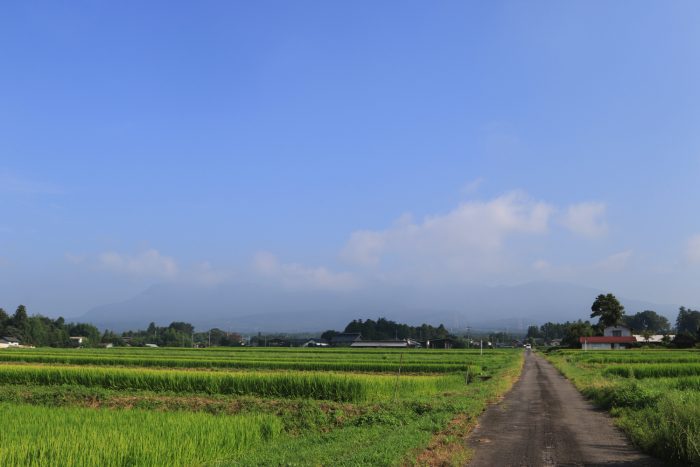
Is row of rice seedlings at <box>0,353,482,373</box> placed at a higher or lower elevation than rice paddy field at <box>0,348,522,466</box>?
lower

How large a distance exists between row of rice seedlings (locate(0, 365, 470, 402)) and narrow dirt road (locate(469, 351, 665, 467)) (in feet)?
16.2

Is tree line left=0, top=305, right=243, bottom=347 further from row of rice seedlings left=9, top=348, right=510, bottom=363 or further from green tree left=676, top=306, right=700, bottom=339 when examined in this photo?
green tree left=676, top=306, right=700, bottom=339

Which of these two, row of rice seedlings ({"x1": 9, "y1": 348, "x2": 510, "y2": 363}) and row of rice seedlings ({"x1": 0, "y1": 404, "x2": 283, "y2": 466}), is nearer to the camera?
row of rice seedlings ({"x1": 0, "y1": 404, "x2": 283, "y2": 466})

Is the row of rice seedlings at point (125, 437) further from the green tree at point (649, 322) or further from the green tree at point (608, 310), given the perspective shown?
the green tree at point (649, 322)

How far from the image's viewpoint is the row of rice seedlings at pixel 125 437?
8.10 m

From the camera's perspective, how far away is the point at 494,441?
11.5 m

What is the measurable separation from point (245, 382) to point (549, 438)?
13.6m

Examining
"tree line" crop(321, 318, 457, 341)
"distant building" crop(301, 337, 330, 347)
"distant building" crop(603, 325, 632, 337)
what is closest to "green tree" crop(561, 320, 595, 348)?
"distant building" crop(603, 325, 632, 337)

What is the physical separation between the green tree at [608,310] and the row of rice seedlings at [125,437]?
10845 centimetres

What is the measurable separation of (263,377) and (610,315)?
102 m

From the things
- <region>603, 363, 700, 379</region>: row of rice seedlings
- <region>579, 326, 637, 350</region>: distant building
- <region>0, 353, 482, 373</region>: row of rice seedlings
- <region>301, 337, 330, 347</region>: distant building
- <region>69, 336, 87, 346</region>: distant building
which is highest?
<region>603, 363, 700, 379</region>: row of rice seedlings

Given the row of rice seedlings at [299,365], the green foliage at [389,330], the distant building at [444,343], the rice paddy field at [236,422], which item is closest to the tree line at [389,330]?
the green foliage at [389,330]

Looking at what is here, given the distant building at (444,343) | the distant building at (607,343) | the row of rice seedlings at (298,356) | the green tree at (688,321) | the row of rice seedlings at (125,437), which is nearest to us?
the row of rice seedlings at (125,437)

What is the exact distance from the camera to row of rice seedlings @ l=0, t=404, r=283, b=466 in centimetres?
810
